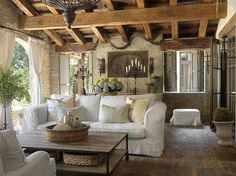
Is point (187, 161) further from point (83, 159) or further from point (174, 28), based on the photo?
point (174, 28)

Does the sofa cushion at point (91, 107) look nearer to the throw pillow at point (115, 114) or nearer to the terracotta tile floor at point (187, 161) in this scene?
the throw pillow at point (115, 114)

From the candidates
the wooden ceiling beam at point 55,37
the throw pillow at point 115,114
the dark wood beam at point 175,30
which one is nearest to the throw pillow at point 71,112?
the throw pillow at point 115,114

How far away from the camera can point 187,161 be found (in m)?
3.98

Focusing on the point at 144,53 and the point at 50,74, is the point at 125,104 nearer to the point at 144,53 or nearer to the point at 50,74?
the point at 144,53

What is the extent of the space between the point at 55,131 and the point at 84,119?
5.97ft

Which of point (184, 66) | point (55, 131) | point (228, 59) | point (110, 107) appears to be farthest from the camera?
point (184, 66)

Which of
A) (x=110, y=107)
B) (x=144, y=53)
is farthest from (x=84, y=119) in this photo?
(x=144, y=53)

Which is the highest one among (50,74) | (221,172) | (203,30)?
(203,30)

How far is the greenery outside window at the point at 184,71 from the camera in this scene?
8.56 meters

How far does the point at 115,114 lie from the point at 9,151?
9.26 ft

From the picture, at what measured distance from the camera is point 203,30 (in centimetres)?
688

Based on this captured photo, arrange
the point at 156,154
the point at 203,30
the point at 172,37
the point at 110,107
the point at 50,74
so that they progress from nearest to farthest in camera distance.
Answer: the point at 156,154 → the point at 110,107 → the point at 203,30 → the point at 172,37 → the point at 50,74

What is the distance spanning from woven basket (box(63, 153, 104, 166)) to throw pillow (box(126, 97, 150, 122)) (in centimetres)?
146

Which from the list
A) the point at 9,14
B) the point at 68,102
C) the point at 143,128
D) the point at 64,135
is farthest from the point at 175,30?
the point at 64,135
